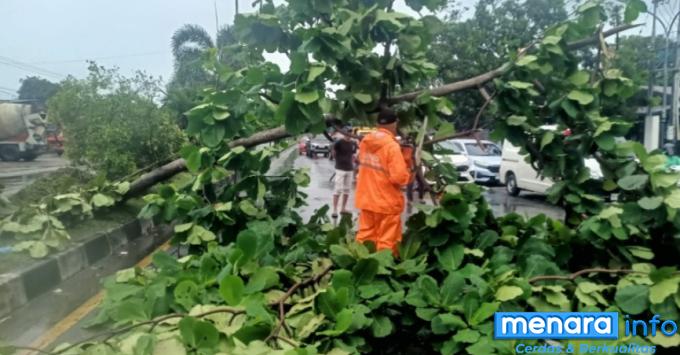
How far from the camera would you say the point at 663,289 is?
9.37ft

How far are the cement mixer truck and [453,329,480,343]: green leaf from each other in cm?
1945

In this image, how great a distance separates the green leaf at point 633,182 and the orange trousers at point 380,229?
1520mm

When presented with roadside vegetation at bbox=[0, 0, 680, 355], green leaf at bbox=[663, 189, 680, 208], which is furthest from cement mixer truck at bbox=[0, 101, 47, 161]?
green leaf at bbox=[663, 189, 680, 208]

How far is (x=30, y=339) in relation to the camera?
446 centimetres

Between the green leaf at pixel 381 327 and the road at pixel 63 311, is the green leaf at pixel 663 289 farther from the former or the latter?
the road at pixel 63 311

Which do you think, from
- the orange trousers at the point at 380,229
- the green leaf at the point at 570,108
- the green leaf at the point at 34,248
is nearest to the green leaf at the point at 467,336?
the orange trousers at the point at 380,229

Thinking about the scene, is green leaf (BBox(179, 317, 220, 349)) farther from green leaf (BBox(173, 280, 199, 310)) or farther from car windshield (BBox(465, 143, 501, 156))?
car windshield (BBox(465, 143, 501, 156))

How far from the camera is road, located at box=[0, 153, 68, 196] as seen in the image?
370 inches

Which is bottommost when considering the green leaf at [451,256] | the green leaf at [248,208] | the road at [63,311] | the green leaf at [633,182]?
the road at [63,311]

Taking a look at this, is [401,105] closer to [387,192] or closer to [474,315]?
[387,192]

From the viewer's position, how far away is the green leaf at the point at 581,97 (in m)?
3.74

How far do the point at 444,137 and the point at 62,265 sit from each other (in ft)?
14.8

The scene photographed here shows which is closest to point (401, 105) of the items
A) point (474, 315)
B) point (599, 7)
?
point (599, 7)

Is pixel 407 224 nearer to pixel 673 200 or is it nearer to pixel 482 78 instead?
pixel 482 78
